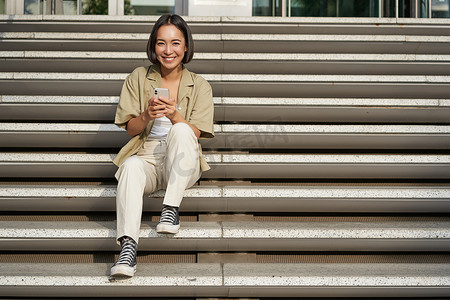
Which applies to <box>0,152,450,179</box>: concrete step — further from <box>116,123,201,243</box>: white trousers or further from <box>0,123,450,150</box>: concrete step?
<box>116,123,201,243</box>: white trousers

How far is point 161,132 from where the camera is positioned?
9.76 feet

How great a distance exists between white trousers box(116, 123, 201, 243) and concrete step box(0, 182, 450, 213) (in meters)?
0.22

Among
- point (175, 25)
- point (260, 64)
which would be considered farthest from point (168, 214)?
point (260, 64)

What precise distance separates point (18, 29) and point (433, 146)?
401 cm

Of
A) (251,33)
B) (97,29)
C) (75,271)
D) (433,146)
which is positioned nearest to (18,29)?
(97,29)

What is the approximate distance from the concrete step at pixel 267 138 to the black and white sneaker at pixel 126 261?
1.09 meters

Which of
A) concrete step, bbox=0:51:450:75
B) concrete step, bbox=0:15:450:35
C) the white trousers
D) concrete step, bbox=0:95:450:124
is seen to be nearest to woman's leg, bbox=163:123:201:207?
the white trousers

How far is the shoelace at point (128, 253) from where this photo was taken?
2445 millimetres

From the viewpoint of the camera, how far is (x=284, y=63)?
441 cm

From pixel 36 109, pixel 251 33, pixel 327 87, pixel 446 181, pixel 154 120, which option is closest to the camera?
pixel 154 120

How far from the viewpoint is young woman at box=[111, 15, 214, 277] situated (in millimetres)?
2545

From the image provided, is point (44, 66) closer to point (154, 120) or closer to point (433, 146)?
point (154, 120)

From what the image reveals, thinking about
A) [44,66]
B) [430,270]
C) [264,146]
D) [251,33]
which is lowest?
[430,270]

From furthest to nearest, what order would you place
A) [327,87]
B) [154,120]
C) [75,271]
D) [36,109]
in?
[327,87]
[36,109]
[154,120]
[75,271]
